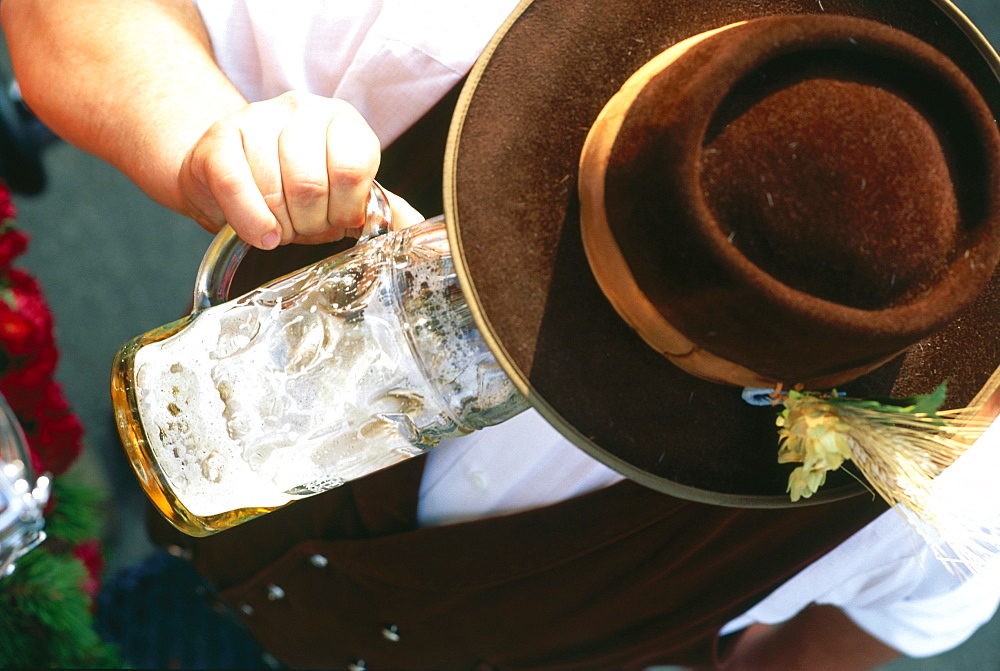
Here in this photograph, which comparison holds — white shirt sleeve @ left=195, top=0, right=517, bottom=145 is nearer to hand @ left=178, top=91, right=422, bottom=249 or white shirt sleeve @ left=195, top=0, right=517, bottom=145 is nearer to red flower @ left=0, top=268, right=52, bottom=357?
hand @ left=178, top=91, right=422, bottom=249

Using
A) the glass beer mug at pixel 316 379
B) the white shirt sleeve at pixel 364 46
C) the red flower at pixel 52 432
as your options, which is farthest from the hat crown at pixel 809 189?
the red flower at pixel 52 432

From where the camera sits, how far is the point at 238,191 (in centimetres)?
46

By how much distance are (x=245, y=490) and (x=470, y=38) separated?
1.25 feet

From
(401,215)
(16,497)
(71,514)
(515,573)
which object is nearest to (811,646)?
(515,573)

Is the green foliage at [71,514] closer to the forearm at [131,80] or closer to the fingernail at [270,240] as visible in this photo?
the forearm at [131,80]

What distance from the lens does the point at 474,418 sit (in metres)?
0.48

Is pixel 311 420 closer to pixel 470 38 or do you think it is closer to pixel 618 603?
pixel 470 38

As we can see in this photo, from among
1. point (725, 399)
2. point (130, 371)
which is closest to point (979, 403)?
point (725, 399)

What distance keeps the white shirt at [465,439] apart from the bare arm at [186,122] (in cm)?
6

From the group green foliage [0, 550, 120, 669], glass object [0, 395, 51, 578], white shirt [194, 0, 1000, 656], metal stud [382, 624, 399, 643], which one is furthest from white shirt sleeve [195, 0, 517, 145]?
green foliage [0, 550, 120, 669]

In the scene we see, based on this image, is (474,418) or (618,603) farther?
(618,603)

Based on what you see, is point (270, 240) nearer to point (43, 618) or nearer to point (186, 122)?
point (186, 122)

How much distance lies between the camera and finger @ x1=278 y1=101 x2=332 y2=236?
0.45 m

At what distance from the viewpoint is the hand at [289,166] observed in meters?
0.45
